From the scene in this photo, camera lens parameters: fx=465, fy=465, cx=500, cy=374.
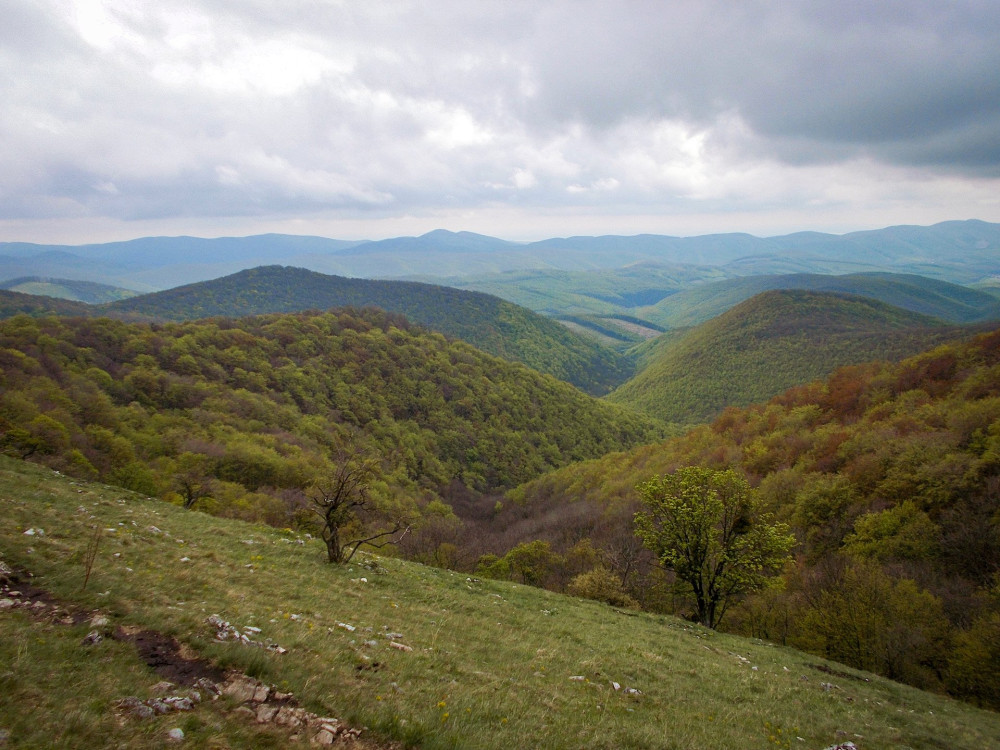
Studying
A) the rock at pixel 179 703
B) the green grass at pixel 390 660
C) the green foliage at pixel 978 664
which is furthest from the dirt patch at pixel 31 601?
the green foliage at pixel 978 664

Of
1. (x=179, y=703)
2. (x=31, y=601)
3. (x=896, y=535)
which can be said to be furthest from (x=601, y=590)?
(x=31, y=601)

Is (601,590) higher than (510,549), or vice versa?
(601,590)

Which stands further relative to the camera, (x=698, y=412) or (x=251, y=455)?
(x=698, y=412)

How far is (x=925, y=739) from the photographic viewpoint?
1314cm

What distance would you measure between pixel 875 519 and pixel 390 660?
1638 inches

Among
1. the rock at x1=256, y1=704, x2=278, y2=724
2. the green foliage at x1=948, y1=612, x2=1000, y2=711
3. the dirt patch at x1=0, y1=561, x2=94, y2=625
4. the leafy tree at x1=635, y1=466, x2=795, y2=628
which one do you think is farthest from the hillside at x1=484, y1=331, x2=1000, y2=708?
the dirt patch at x1=0, y1=561, x2=94, y2=625

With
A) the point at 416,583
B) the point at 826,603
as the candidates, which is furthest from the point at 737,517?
the point at 416,583

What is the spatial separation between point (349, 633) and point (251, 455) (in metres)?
55.2

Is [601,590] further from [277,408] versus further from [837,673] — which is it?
[277,408]

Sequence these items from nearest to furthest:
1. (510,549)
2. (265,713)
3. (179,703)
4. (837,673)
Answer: (179,703) → (265,713) → (837,673) → (510,549)

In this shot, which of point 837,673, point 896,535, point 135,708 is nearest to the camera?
point 135,708

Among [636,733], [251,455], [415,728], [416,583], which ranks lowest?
[251,455]

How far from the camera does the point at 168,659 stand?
7.88m

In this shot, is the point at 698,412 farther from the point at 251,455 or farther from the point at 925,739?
the point at 925,739
